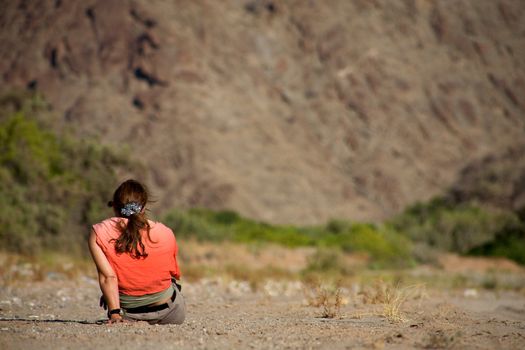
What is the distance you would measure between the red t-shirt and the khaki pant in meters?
0.22

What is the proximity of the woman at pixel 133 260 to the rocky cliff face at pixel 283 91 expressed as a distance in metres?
43.6

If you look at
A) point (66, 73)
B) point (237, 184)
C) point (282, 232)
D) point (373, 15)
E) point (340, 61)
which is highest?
point (373, 15)

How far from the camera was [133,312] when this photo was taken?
696 centimetres

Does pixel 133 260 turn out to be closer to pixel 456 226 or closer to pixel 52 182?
pixel 52 182

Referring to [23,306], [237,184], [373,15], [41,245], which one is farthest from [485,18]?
[23,306]

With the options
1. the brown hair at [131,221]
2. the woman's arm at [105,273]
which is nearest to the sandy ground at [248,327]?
the woman's arm at [105,273]

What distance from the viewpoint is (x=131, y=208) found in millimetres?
6648

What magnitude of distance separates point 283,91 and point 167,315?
57.1m

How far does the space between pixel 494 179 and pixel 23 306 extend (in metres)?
47.1

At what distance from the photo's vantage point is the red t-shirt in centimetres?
666

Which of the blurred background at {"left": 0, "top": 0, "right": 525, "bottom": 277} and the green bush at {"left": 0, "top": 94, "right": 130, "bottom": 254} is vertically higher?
the blurred background at {"left": 0, "top": 0, "right": 525, "bottom": 277}

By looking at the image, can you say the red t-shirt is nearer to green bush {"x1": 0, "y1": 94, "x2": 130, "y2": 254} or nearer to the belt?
the belt

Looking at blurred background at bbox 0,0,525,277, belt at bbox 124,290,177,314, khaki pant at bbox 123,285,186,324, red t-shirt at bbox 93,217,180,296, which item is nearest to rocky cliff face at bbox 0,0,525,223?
blurred background at bbox 0,0,525,277

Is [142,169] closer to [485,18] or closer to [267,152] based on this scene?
[267,152]
